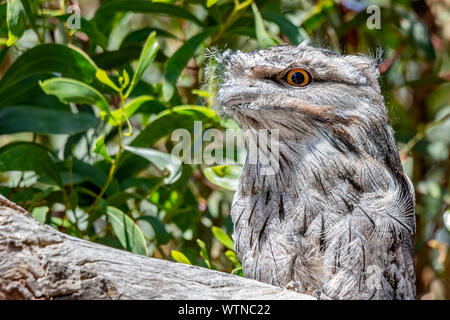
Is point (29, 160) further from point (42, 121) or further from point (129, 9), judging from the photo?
point (129, 9)

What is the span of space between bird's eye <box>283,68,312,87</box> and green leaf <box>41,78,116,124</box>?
2.11ft

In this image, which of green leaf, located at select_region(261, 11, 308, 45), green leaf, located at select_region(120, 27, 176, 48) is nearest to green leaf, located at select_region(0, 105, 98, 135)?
green leaf, located at select_region(120, 27, 176, 48)

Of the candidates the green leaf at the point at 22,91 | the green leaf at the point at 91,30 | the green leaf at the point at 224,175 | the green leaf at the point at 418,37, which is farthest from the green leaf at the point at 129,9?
the green leaf at the point at 418,37

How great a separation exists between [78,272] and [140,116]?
4.68 feet

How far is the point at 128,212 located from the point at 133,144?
0.87 feet

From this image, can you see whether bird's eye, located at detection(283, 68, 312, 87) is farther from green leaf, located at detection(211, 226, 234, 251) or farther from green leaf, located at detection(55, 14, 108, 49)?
green leaf, located at detection(55, 14, 108, 49)

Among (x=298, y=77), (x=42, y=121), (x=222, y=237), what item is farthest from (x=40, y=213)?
(x=298, y=77)

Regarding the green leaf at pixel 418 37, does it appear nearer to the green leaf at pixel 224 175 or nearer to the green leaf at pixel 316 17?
the green leaf at pixel 316 17

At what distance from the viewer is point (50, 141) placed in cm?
298

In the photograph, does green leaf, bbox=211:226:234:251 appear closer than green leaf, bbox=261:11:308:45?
Yes

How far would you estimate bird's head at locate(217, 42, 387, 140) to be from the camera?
183 cm

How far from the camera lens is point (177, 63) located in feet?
7.85
